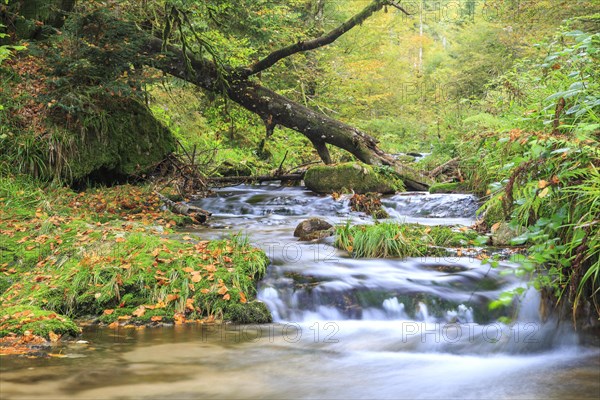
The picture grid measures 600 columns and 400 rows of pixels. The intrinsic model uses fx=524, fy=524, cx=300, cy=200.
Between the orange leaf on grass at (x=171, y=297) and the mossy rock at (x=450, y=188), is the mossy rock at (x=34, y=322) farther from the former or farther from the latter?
the mossy rock at (x=450, y=188)

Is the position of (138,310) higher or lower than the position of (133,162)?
lower

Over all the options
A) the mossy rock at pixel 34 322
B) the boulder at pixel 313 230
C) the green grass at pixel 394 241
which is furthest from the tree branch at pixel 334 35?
the mossy rock at pixel 34 322

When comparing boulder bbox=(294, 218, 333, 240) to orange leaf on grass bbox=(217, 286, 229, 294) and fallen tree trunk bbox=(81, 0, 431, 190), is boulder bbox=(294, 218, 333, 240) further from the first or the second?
fallen tree trunk bbox=(81, 0, 431, 190)

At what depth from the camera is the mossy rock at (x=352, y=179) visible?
425 inches

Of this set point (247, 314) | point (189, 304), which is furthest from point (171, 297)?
point (247, 314)

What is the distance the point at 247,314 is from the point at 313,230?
2690 mm

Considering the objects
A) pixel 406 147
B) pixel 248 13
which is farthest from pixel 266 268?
pixel 406 147

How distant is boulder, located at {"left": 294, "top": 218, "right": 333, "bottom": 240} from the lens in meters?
7.17

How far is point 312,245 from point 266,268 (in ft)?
4.30

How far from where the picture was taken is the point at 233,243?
597 cm

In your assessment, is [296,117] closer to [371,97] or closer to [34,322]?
[34,322]

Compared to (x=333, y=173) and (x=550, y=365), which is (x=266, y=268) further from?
(x=333, y=173)

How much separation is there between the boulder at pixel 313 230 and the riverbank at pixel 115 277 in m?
1.35

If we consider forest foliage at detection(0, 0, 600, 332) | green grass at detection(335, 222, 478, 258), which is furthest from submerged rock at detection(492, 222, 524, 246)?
forest foliage at detection(0, 0, 600, 332)
